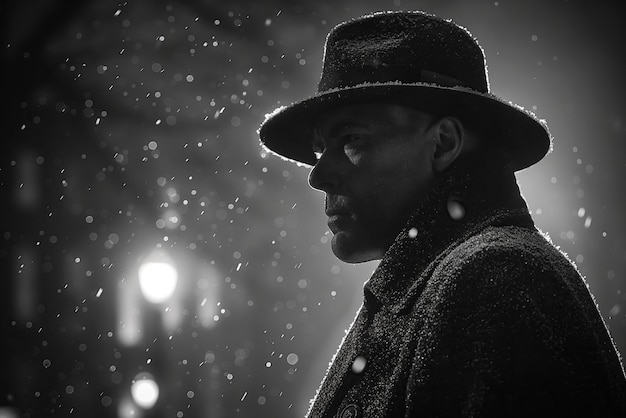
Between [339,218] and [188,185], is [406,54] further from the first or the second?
[188,185]

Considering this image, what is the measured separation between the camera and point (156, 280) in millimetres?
7617

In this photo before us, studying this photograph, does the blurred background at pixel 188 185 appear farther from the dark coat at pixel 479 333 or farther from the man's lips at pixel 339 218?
the dark coat at pixel 479 333

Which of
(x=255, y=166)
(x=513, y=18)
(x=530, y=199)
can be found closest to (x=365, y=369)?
(x=530, y=199)

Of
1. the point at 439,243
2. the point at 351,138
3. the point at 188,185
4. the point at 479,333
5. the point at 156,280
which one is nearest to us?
the point at 479,333

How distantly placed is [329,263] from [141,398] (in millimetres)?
3062

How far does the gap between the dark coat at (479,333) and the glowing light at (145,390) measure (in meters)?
7.33

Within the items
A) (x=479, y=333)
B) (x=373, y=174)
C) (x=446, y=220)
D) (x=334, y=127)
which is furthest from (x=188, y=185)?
(x=479, y=333)

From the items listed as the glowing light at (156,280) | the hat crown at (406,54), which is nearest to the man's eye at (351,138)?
the hat crown at (406,54)

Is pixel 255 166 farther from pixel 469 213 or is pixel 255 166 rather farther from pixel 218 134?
pixel 469 213

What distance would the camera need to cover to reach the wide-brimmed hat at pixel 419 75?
1.60 meters

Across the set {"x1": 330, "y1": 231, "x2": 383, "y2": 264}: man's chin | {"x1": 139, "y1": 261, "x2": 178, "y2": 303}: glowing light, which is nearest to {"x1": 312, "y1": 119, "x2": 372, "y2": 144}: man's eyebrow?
{"x1": 330, "y1": 231, "x2": 383, "y2": 264}: man's chin

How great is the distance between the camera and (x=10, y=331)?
233 inches

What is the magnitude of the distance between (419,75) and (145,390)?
25.2 feet

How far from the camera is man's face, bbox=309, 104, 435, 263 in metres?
1.61
